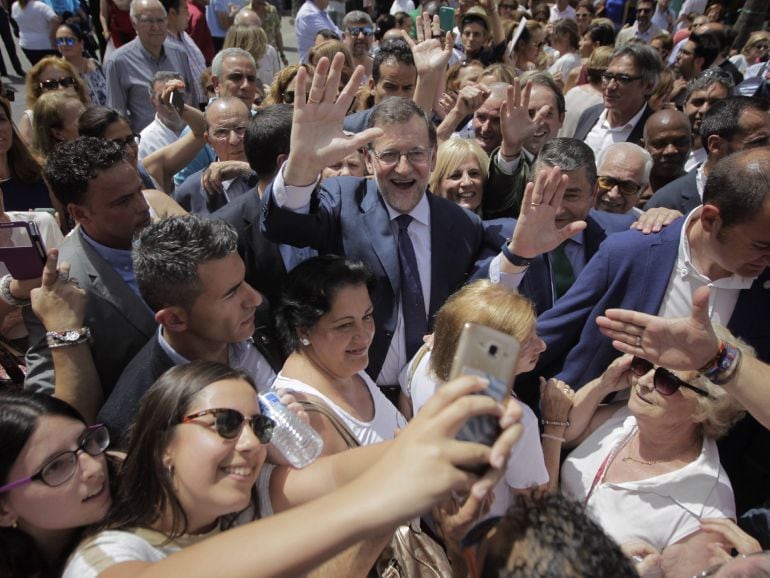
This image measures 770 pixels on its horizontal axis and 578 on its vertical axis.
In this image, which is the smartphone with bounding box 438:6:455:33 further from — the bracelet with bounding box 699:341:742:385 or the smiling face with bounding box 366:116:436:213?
the bracelet with bounding box 699:341:742:385

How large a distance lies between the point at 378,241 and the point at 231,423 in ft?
4.17

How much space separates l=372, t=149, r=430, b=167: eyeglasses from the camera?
8.87ft

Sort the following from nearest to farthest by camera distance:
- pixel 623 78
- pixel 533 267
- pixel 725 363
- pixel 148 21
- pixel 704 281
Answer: pixel 725 363 < pixel 704 281 < pixel 533 267 < pixel 623 78 < pixel 148 21

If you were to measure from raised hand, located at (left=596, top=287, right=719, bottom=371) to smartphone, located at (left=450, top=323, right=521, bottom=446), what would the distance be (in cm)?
109

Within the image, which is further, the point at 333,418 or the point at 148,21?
the point at 148,21

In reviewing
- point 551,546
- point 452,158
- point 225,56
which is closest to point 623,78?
point 452,158

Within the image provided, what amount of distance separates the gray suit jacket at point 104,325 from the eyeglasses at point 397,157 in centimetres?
116

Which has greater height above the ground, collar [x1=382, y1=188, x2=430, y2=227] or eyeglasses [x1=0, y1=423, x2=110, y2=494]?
eyeglasses [x1=0, y1=423, x2=110, y2=494]

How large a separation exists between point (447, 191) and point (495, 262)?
0.99 metres

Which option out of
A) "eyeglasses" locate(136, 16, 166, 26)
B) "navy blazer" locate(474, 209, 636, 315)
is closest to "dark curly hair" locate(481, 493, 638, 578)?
"navy blazer" locate(474, 209, 636, 315)

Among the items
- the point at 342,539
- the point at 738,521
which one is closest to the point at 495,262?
the point at 738,521

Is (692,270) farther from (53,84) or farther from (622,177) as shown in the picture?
(53,84)

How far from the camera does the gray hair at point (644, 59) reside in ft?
15.8

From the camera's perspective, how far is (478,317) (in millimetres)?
2104
